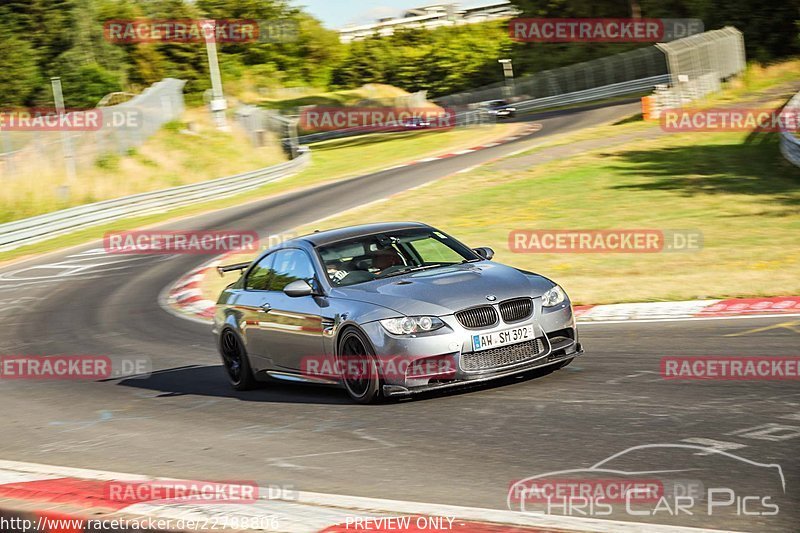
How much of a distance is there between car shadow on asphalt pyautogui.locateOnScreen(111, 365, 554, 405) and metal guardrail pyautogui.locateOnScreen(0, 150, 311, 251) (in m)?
19.0

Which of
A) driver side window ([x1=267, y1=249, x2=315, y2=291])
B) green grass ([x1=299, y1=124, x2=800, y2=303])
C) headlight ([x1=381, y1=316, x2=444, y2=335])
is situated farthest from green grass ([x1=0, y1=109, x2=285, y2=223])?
headlight ([x1=381, y1=316, x2=444, y2=335])

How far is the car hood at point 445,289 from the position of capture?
8.12 meters

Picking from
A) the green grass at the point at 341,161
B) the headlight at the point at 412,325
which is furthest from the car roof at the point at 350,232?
the green grass at the point at 341,161

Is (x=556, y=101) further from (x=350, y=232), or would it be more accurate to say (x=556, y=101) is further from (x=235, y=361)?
(x=350, y=232)

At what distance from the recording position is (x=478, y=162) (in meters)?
34.5

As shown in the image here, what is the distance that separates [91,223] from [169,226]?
337 centimetres

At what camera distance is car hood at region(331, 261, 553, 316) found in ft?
26.7

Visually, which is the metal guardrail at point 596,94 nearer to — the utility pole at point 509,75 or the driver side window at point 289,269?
the utility pole at point 509,75

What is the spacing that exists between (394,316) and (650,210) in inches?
552

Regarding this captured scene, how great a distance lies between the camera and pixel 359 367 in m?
8.48

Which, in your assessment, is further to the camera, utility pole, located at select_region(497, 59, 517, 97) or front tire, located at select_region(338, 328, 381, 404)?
utility pole, located at select_region(497, 59, 517, 97)

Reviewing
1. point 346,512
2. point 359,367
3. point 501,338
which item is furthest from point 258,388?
point 346,512

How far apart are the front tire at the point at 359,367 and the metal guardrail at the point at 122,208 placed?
22.6m

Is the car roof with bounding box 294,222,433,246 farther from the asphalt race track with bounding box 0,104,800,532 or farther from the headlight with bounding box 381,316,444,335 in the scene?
the headlight with bounding box 381,316,444,335
